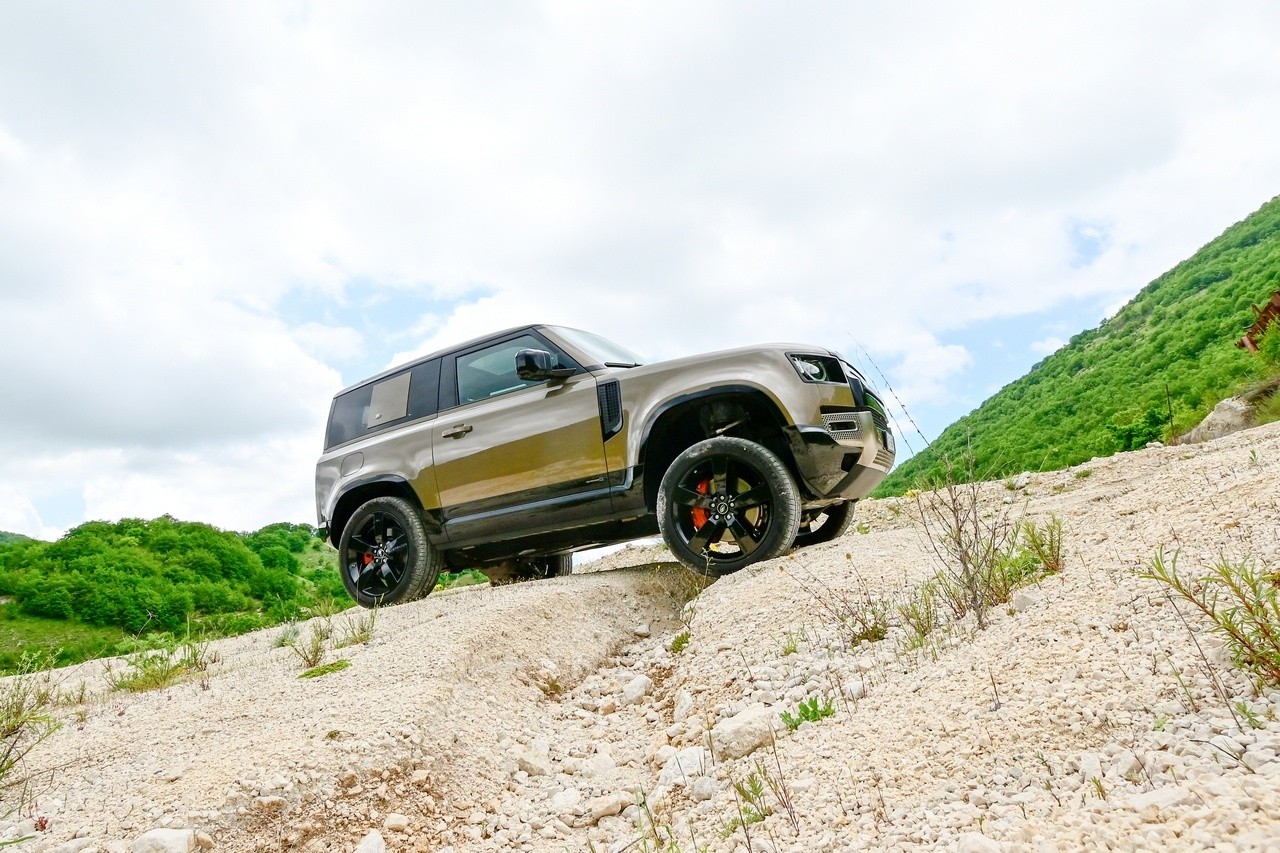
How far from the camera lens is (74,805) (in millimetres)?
3117

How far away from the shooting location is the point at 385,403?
7.57m

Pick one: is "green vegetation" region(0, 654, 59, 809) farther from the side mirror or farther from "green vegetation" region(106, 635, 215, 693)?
the side mirror

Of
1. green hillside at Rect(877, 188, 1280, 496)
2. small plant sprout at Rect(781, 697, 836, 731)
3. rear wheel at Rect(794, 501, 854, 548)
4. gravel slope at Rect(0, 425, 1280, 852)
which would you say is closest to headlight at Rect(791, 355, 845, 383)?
green hillside at Rect(877, 188, 1280, 496)

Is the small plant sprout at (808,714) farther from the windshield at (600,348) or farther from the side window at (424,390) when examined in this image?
the side window at (424,390)

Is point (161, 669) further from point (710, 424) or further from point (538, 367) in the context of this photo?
point (710, 424)

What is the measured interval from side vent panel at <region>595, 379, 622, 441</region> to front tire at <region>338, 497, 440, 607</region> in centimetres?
211

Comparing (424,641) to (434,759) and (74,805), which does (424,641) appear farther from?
(74,805)

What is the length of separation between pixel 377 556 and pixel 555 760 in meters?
4.22

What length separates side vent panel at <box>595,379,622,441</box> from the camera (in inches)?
234

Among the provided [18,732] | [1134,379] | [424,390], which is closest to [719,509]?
[424,390]

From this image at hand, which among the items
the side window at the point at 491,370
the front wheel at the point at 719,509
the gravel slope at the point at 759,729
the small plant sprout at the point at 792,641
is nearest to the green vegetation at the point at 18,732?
the gravel slope at the point at 759,729

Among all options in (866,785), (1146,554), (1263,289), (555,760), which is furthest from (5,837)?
(1263,289)

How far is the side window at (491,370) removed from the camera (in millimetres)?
6734

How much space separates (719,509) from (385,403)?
3.62 metres
